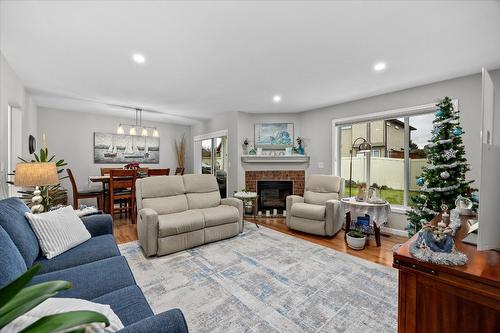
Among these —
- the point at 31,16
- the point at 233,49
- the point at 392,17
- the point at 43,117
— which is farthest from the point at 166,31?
the point at 43,117

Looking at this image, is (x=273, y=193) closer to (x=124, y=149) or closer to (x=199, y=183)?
(x=199, y=183)

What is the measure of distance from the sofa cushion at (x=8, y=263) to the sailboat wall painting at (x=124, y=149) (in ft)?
16.4

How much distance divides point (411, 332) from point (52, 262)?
7.59 ft

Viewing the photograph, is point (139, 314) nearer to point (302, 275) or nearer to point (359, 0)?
point (302, 275)

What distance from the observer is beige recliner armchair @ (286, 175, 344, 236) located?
3453 millimetres

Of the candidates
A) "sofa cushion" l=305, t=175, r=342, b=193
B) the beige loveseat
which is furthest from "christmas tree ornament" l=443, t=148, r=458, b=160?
the beige loveseat

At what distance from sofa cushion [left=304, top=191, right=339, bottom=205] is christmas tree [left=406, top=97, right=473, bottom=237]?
55.7 inches

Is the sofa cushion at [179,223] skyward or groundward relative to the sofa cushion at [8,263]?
groundward

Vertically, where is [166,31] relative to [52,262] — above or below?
above

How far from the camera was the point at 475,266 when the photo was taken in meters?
0.93

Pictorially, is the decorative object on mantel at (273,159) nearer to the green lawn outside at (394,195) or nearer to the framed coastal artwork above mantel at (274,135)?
the framed coastal artwork above mantel at (274,135)

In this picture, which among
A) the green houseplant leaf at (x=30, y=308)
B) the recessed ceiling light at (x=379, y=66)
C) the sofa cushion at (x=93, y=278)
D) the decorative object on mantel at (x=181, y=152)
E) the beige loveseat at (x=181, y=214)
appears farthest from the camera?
the decorative object on mantel at (x=181, y=152)

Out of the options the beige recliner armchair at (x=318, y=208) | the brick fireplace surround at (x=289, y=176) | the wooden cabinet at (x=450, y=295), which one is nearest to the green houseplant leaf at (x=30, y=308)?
the wooden cabinet at (x=450, y=295)

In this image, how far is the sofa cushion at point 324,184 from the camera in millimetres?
3900
